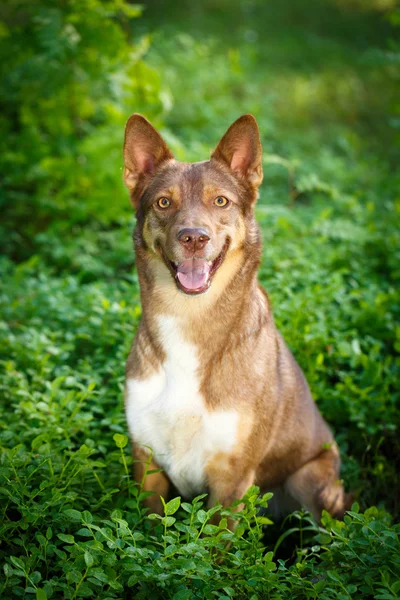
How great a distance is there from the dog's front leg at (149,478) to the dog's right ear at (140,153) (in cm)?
138

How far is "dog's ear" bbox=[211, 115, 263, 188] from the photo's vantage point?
354 centimetres

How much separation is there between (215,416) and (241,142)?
57.7 inches

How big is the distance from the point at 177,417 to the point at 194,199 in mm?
1113

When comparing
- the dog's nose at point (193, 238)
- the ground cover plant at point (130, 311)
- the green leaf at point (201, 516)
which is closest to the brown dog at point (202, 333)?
the dog's nose at point (193, 238)

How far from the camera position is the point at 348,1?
52.9 ft

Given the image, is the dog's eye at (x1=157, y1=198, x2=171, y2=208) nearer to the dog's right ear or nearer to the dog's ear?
the dog's right ear

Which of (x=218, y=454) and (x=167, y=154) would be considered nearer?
(x=218, y=454)

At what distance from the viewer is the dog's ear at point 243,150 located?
354cm

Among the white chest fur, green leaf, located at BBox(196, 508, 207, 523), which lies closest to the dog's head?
the white chest fur

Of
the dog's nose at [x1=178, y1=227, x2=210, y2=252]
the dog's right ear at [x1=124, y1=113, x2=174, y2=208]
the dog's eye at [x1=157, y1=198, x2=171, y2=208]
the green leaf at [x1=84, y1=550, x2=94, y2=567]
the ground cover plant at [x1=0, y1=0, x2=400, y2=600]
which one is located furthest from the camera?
the dog's right ear at [x1=124, y1=113, x2=174, y2=208]

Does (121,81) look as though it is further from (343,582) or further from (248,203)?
(343,582)

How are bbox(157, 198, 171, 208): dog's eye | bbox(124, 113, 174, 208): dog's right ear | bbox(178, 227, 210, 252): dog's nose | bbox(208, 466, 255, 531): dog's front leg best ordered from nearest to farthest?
bbox(178, 227, 210, 252): dog's nose, bbox(208, 466, 255, 531): dog's front leg, bbox(157, 198, 171, 208): dog's eye, bbox(124, 113, 174, 208): dog's right ear

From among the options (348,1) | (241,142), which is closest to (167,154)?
(241,142)

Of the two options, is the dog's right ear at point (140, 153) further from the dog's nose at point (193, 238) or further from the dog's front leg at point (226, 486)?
the dog's front leg at point (226, 486)
